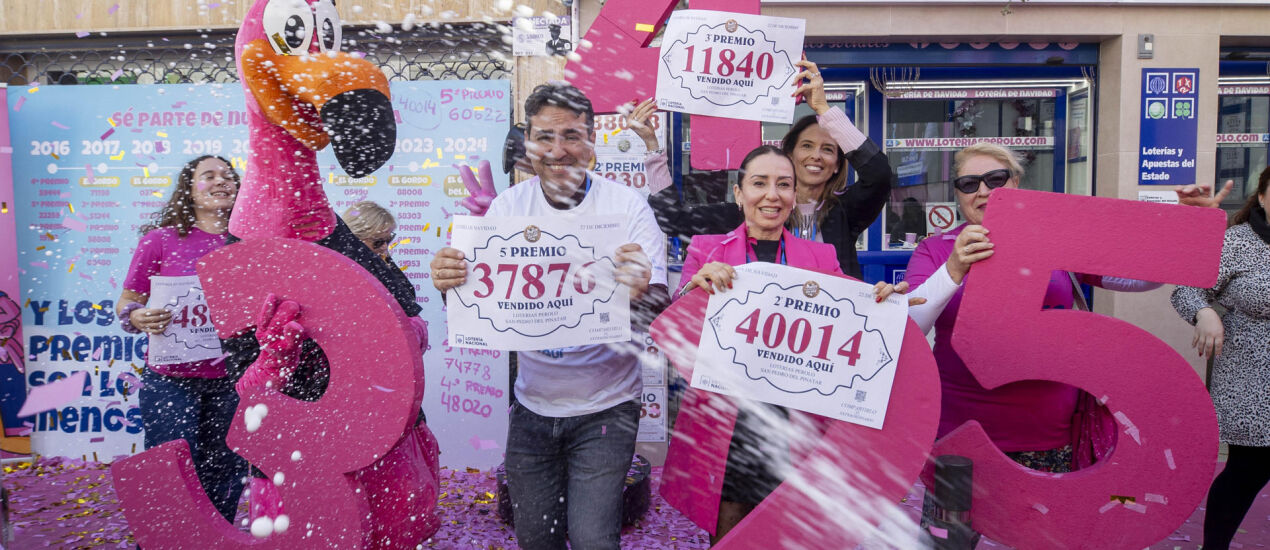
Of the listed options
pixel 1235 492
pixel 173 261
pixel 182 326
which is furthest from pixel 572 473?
pixel 1235 492

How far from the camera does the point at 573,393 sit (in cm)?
229

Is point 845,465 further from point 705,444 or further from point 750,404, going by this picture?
point 705,444

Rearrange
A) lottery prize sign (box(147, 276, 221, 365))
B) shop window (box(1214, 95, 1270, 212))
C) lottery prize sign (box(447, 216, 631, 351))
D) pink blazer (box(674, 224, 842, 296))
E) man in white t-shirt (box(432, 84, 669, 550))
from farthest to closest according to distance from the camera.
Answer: shop window (box(1214, 95, 1270, 212)), lottery prize sign (box(147, 276, 221, 365)), man in white t-shirt (box(432, 84, 669, 550)), pink blazer (box(674, 224, 842, 296)), lottery prize sign (box(447, 216, 631, 351))

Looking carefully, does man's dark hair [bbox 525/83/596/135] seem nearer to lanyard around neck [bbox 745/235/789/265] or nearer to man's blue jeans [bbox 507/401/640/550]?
lanyard around neck [bbox 745/235/789/265]

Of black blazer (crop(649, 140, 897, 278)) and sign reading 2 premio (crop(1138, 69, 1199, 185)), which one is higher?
sign reading 2 premio (crop(1138, 69, 1199, 185))

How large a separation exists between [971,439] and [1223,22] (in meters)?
4.75

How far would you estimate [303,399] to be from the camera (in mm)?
2029

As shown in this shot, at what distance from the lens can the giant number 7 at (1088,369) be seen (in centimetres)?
183

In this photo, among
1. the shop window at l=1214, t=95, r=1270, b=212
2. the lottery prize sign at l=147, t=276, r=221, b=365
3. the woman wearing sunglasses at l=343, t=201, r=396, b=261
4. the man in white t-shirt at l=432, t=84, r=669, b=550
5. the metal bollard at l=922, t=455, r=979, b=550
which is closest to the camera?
the metal bollard at l=922, t=455, r=979, b=550

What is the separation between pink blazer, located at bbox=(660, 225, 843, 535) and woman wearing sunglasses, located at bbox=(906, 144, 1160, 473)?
12.9 inches

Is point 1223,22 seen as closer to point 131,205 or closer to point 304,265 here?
point 304,265

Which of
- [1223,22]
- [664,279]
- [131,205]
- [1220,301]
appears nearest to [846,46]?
[1223,22]

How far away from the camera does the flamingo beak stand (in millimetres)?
1855

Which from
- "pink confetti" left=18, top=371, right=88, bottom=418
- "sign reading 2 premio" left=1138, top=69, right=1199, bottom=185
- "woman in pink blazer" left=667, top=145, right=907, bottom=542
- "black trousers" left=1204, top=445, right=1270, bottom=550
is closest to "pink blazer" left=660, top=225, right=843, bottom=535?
"woman in pink blazer" left=667, top=145, right=907, bottom=542
